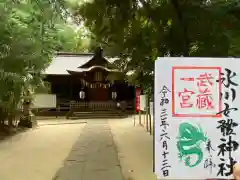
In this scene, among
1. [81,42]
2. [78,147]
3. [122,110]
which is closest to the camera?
[78,147]

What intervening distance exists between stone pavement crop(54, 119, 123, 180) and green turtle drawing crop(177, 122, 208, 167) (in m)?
3.86

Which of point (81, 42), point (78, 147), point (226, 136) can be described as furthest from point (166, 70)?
point (81, 42)

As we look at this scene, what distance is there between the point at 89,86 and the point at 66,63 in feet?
14.0

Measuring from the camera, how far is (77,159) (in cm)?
889

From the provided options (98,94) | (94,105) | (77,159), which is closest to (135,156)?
(77,159)

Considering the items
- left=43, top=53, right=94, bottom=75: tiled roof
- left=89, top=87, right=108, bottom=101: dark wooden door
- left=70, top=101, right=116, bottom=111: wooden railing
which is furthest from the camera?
left=43, top=53, right=94, bottom=75: tiled roof

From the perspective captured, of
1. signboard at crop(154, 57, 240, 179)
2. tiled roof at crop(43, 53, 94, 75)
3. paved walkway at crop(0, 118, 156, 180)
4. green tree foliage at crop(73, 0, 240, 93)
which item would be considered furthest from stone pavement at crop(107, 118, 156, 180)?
tiled roof at crop(43, 53, 94, 75)

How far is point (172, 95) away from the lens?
122 inches

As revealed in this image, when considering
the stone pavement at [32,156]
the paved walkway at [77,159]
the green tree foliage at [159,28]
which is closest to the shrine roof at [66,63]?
the stone pavement at [32,156]

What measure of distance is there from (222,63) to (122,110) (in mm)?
24689

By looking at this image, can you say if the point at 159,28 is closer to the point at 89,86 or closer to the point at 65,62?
the point at 89,86

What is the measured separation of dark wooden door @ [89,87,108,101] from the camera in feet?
98.3

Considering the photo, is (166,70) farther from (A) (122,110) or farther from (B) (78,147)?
(A) (122,110)

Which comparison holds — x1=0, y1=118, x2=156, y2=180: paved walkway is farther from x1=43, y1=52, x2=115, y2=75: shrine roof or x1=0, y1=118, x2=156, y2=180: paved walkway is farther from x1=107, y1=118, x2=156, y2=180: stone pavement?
x1=43, y1=52, x2=115, y2=75: shrine roof
